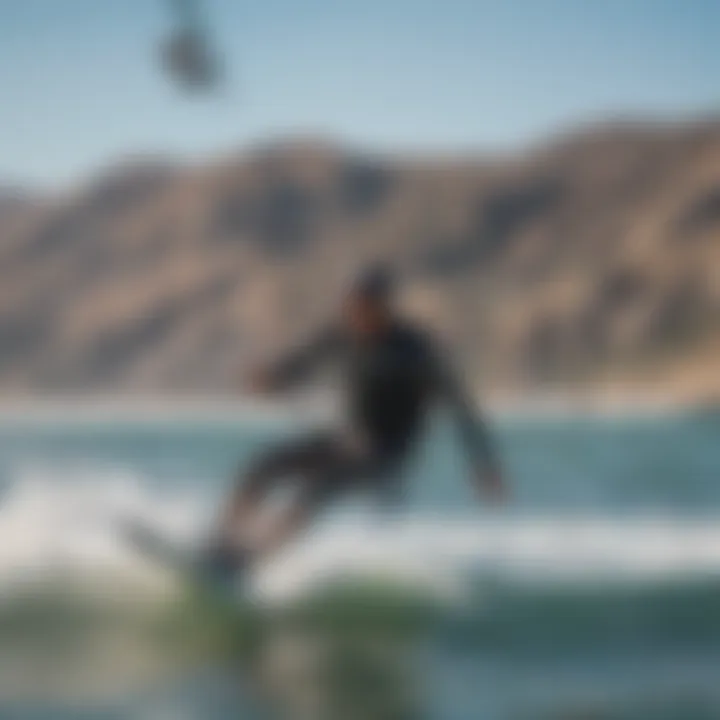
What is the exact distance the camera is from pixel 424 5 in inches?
97.6

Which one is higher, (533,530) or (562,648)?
(533,530)

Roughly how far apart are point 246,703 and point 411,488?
446 millimetres

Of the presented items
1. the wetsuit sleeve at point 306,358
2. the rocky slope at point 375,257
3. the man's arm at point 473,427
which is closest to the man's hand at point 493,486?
the man's arm at point 473,427

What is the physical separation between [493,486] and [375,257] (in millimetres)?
443

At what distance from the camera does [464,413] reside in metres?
2.35

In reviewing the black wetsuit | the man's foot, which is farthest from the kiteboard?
the black wetsuit

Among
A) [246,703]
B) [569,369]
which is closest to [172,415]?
[246,703]

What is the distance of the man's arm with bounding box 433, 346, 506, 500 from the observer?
2.33 m

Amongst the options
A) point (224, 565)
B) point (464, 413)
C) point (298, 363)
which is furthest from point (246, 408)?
point (464, 413)

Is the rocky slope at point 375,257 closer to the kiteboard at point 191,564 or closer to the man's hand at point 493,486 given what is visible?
the man's hand at point 493,486

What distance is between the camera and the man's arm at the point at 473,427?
2332 millimetres

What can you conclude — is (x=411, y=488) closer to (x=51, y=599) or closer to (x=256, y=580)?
(x=256, y=580)

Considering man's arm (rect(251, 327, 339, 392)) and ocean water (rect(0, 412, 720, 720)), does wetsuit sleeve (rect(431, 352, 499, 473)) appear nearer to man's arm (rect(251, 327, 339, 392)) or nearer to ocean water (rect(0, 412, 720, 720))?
ocean water (rect(0, 412, 720, 720))

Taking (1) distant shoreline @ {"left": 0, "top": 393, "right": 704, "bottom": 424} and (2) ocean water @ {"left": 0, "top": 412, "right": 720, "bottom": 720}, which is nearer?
(2) ocean water @ {"left": 0, "top": 412, "right": 720, "bottom": 720}
